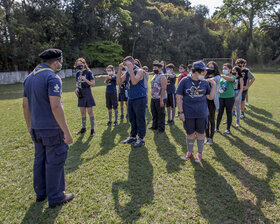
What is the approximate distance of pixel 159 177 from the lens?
3570 millimetres

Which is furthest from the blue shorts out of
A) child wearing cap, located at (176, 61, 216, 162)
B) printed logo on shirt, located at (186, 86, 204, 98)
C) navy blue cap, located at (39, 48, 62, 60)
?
navy blue cap, located at (39, 48, 62, 60)

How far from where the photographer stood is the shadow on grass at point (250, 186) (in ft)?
8.66

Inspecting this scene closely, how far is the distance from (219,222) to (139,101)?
2965mm

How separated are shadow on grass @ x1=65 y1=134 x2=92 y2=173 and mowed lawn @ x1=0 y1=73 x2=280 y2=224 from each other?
2 centimetres

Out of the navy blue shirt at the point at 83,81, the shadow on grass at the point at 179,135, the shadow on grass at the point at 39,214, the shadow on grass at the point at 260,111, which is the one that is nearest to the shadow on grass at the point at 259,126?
the shadow on grass at the point at 260,111

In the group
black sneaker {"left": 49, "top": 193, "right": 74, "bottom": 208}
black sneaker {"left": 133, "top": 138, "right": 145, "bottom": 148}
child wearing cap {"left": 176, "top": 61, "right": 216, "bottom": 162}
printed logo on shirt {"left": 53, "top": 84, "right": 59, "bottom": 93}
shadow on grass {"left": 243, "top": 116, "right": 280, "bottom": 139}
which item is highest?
printed logo on shirt {"left": 53, "top": 84, "right": 59, "bottom": 93}

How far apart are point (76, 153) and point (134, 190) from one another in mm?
2037

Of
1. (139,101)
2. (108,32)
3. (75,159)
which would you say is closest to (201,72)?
(139,101)

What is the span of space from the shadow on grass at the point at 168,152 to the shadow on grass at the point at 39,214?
2098 mm

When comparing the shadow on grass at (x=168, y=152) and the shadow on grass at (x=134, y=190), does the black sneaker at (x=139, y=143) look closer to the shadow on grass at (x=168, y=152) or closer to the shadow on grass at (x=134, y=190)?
the shadow on grass at (x=168, y=152)

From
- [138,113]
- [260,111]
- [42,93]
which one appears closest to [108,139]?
[138,113]

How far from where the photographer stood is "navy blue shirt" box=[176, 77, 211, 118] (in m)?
3.62

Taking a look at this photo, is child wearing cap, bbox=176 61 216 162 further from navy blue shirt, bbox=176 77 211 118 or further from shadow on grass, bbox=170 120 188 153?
shadow on grass, bbox=170 120 188 153

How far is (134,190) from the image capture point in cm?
321
